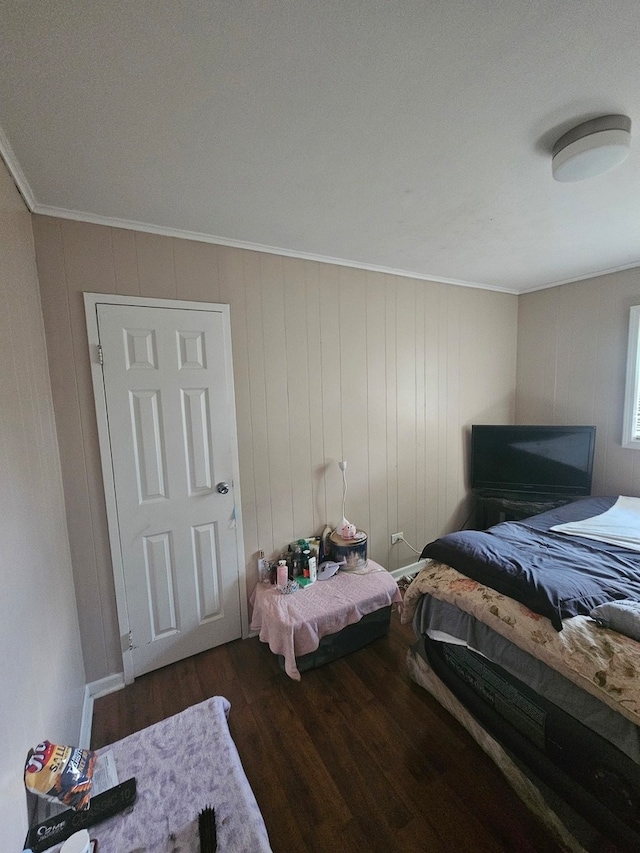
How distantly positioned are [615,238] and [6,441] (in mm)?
3319

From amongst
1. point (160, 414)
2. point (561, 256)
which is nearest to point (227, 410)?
point (160, 414)

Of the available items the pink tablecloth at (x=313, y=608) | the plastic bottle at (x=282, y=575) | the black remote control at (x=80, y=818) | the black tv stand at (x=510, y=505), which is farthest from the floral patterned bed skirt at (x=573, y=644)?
the black tv stand at (x=510, y=505)

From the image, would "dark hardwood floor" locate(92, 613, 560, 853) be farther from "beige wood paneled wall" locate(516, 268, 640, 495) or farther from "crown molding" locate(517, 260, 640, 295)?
"crown molding" locate(517, 260, 640, 295)

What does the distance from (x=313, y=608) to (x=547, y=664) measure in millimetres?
1147

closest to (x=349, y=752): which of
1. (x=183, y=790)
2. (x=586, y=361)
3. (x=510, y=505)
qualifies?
(x=183, y=790)

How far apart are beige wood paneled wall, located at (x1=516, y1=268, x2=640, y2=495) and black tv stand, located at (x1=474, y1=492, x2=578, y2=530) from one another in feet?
1.72

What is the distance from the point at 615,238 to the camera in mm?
2164

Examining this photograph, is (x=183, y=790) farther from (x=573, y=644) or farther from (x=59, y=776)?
(x=573, y=644)

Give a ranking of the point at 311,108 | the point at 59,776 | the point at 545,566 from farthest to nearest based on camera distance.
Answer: the point at 545,566, the point at 311,108, the point at 59,776

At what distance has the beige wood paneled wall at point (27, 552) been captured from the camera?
0.82 m

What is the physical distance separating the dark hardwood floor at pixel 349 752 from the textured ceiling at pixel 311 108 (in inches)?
98.2

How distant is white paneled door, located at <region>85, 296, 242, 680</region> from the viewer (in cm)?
181

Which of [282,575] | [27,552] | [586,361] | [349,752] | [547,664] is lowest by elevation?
[349,752]

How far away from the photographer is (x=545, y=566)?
1.62m
